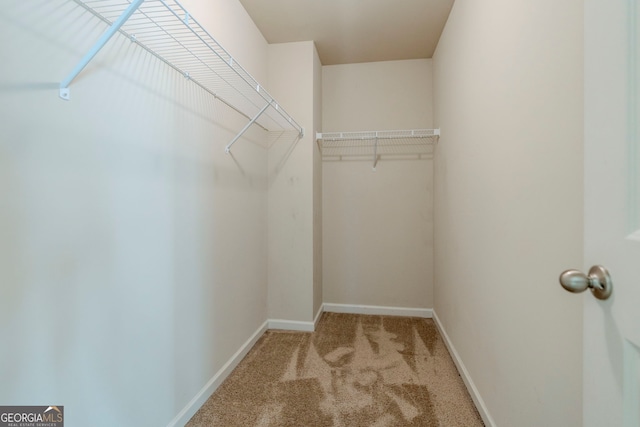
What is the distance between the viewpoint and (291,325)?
8.07 feet

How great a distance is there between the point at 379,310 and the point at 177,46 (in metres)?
2.65

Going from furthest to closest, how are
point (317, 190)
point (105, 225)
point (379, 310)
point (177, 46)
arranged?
point (379, 310) < point (317, 190) < point (177, 46) < point (105, 225)

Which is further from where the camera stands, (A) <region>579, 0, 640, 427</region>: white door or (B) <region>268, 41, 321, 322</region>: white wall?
(B) <region>268, 41, 321, 322</region>: white wall

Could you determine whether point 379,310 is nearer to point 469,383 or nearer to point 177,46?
point 469,383

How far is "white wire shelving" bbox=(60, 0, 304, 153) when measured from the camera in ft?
2.70

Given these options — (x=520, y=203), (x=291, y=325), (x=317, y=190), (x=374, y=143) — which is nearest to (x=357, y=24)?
(x=374, y=143)

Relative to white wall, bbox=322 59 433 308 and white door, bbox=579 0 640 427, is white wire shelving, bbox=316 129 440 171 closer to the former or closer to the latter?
white wall, bbox=322 59 433 308

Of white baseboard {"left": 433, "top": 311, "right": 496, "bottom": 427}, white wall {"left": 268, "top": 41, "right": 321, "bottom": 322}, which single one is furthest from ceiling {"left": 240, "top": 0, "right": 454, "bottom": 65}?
white baseboard {"left": 433, "top": 311, "right": 496, "bottom": 427}

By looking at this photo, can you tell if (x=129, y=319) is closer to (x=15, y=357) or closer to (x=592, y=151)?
(x=15, y=357)

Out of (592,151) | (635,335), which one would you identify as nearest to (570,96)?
(592,151)

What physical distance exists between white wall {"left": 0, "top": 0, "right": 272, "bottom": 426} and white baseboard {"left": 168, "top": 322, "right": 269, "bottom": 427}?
51 millimetres

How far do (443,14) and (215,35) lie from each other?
1.67 m

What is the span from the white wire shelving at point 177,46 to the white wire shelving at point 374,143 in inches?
40.9

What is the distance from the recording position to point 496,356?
50.5 inches
